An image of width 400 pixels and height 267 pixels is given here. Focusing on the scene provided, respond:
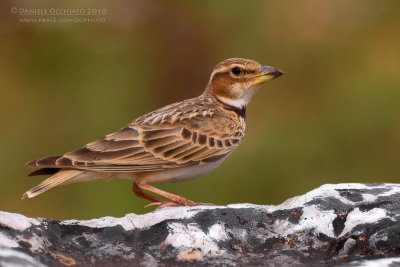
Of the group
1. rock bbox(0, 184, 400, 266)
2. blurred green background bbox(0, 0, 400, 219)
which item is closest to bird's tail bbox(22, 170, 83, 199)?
rock bbox(0, 184, 400, 266)

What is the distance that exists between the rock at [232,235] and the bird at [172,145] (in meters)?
0.87

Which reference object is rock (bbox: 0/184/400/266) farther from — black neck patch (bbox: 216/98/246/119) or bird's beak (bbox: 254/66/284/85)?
black neck patch (bbox: 216/98/246/119)

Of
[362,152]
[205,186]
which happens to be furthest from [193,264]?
[362,152]

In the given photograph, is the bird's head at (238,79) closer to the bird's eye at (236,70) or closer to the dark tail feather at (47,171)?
the bird's eye at (236,70)

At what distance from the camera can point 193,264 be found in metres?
6.12

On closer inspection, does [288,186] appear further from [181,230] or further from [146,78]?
[181,230]

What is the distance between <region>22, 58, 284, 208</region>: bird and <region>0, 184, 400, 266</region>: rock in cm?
87

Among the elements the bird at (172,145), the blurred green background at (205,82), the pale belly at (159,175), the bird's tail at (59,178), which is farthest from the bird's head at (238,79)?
the blurred green background at (205,82)

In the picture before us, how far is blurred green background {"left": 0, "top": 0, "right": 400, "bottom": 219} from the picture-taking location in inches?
472

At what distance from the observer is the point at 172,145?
862 cm

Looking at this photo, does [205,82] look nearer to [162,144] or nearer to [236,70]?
[236,70]

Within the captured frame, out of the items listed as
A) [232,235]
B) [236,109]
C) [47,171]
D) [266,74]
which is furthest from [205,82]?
[232,235]

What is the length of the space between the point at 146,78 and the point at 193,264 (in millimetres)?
7463

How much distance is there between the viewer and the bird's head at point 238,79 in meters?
9.05
